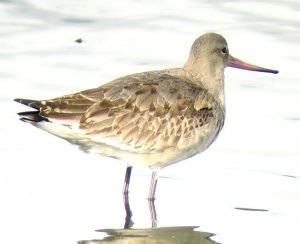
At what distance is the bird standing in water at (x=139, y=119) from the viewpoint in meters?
12.0

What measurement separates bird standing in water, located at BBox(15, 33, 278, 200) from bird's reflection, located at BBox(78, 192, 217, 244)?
70 cm

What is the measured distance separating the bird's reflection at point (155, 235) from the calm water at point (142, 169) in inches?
0.6

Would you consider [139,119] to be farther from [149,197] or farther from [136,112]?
[149,197]

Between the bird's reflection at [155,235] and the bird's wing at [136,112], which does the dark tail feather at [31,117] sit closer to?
the bird's wing at [136,112]

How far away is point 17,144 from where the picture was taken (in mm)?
13180

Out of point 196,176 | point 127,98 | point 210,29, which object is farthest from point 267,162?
point 210,29

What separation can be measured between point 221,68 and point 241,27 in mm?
4131

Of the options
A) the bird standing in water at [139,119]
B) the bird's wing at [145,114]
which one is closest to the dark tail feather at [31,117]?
the bird standing in water at [139,119]

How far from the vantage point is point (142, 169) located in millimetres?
13047

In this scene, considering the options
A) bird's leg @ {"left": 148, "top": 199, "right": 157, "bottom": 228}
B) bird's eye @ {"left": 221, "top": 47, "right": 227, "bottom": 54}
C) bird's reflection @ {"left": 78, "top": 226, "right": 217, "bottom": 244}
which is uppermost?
bird's eye @ {"left": 221, "top": 47, "right": 227, "bottom": 54}

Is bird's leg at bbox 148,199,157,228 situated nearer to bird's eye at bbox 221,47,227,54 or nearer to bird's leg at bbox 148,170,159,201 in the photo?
bird's leg at bbox 148,170,159,201

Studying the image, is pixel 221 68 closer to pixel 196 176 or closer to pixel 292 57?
pixel 196 176

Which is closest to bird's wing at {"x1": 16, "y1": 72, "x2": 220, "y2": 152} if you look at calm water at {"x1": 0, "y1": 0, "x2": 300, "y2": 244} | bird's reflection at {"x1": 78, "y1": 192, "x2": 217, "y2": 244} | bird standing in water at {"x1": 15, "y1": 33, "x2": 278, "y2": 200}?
bird standing in water at {"x1": 15, "y1": 33, "x2": 278, "y2": 200}

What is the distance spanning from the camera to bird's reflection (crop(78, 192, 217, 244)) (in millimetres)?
11047
